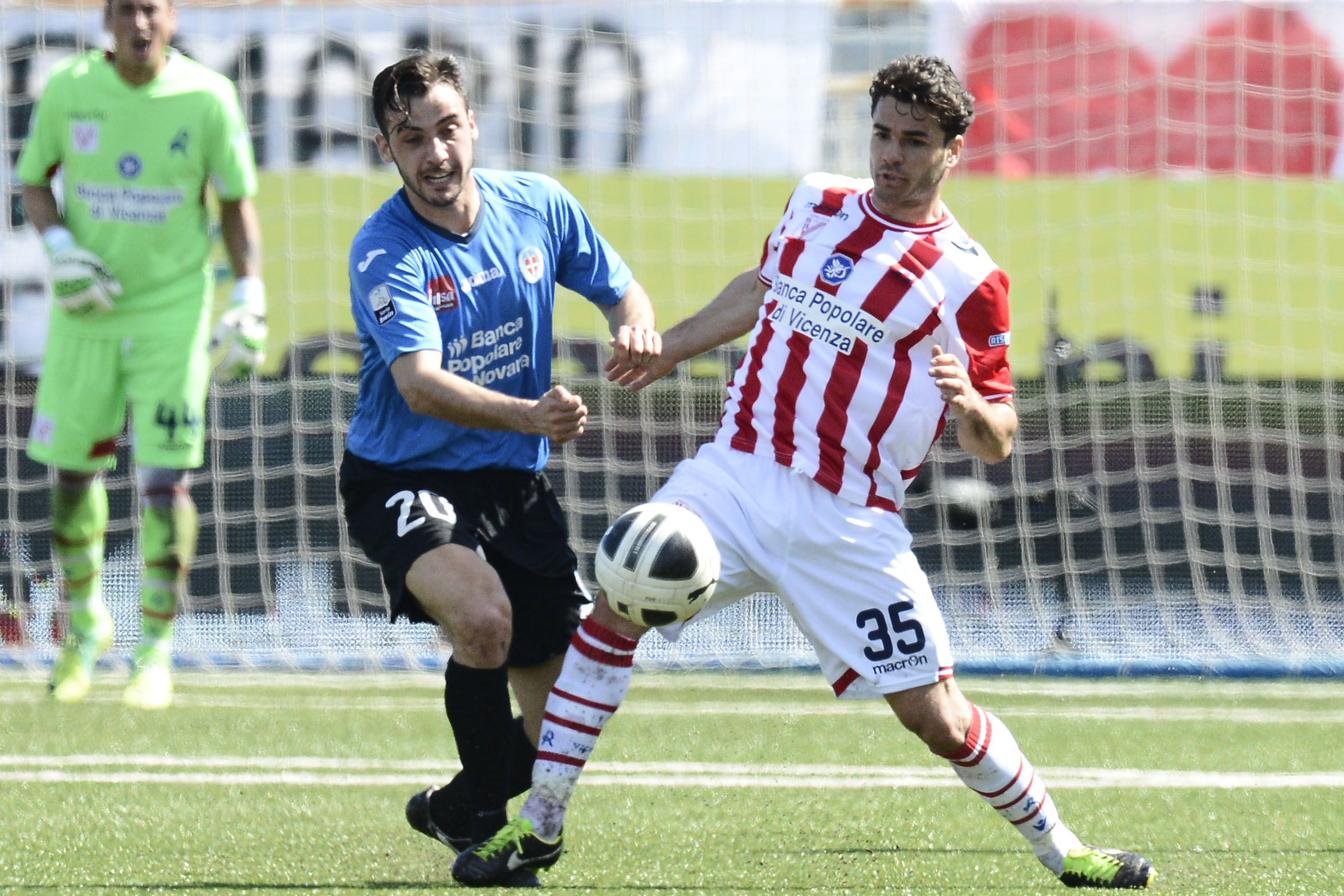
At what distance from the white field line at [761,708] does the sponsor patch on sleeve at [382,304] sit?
307 centimetres

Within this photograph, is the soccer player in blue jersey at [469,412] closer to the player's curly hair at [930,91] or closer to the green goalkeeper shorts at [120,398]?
the player's curly hair at [930,91]

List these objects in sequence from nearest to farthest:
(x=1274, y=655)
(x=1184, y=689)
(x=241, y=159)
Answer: (x=241, y=159) → (x=1184, y=689) → (x=1274, y=655)

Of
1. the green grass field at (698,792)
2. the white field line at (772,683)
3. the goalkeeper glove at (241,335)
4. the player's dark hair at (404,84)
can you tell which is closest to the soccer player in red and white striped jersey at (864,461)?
the green grass field at (698,792)

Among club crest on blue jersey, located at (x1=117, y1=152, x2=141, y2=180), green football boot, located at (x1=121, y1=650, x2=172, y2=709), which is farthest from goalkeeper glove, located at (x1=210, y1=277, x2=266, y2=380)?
A: green football boot, located at (x1=121, y1=650, x2=172, y2=709)

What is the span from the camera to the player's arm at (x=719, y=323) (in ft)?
13.6

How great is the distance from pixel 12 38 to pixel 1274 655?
6898mm

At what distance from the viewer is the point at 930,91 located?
3.77 meters

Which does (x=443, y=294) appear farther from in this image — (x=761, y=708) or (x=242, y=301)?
(x=761, y=708)

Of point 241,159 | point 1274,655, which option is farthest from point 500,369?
point 1274,655

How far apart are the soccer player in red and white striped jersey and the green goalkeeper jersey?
267cm

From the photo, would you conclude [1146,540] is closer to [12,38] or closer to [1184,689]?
[1184,689]

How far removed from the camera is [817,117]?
9219 mm

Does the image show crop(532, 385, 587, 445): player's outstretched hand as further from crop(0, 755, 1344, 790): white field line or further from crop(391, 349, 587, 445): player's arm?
crop(0, 755, 1344, 790): white field line

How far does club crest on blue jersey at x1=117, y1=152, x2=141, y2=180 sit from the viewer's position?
6027 mm
